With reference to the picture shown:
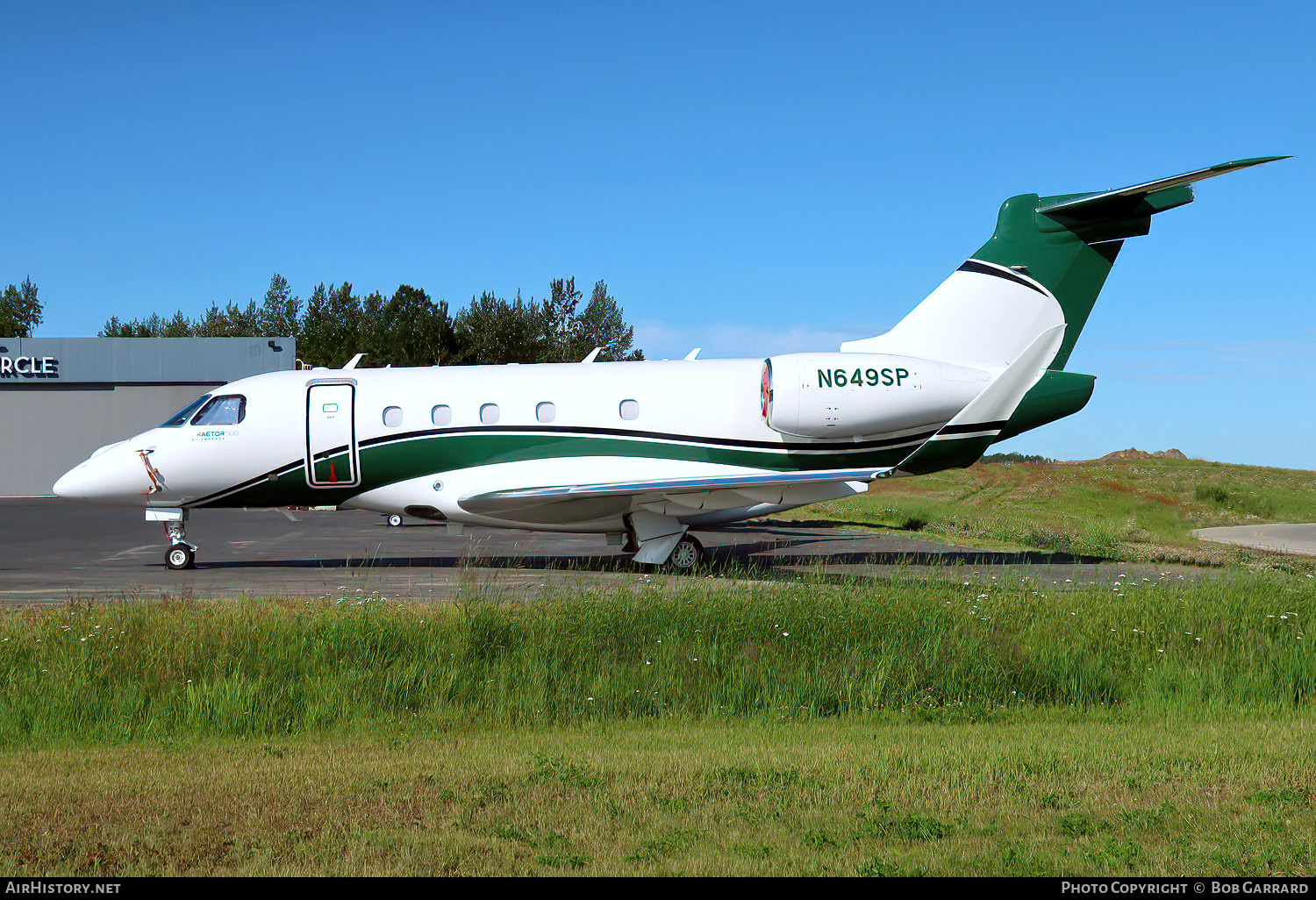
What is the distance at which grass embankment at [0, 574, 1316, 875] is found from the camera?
15.3ft

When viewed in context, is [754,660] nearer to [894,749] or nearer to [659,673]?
[659,673]

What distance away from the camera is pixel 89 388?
50688mm

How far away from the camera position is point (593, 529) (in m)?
17.8

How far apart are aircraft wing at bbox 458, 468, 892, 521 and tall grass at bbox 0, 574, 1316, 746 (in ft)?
19.1

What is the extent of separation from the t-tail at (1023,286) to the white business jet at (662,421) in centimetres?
3

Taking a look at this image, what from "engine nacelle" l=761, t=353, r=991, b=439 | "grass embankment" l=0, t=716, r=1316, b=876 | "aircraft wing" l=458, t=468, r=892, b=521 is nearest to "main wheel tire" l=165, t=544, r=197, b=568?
"aircraft wing" l=458, t=468, r=892, b=521

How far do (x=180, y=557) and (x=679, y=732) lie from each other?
43.6 ft

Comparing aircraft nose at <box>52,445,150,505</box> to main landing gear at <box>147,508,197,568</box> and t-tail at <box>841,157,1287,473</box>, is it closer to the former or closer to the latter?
main landing gear at <box>147,508,197,568</box>

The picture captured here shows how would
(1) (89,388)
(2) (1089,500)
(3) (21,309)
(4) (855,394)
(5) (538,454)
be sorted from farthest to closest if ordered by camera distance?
(3) (21,309) < (1) (89,388) < (2) (1089,500) < (5) (538,454) < (4) (855,394)

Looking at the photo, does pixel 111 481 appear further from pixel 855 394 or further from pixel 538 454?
pixel 855 394

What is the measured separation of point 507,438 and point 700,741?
11.1 meters

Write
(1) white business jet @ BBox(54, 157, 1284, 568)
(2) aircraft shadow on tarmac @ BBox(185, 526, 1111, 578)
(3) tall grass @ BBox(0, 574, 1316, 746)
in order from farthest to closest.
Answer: (2) aircraft shadow on tarmac @ BBox(185, 526, 1111, 578) → (1) white business jet @ BBox(54, 157, 1284, 568) → (3) tall grass @ BBox(0, 574, 1316, 746)

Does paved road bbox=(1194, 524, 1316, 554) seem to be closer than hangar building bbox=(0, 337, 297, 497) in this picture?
Yes

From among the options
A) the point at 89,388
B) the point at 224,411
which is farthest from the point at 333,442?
the point at 89,388
